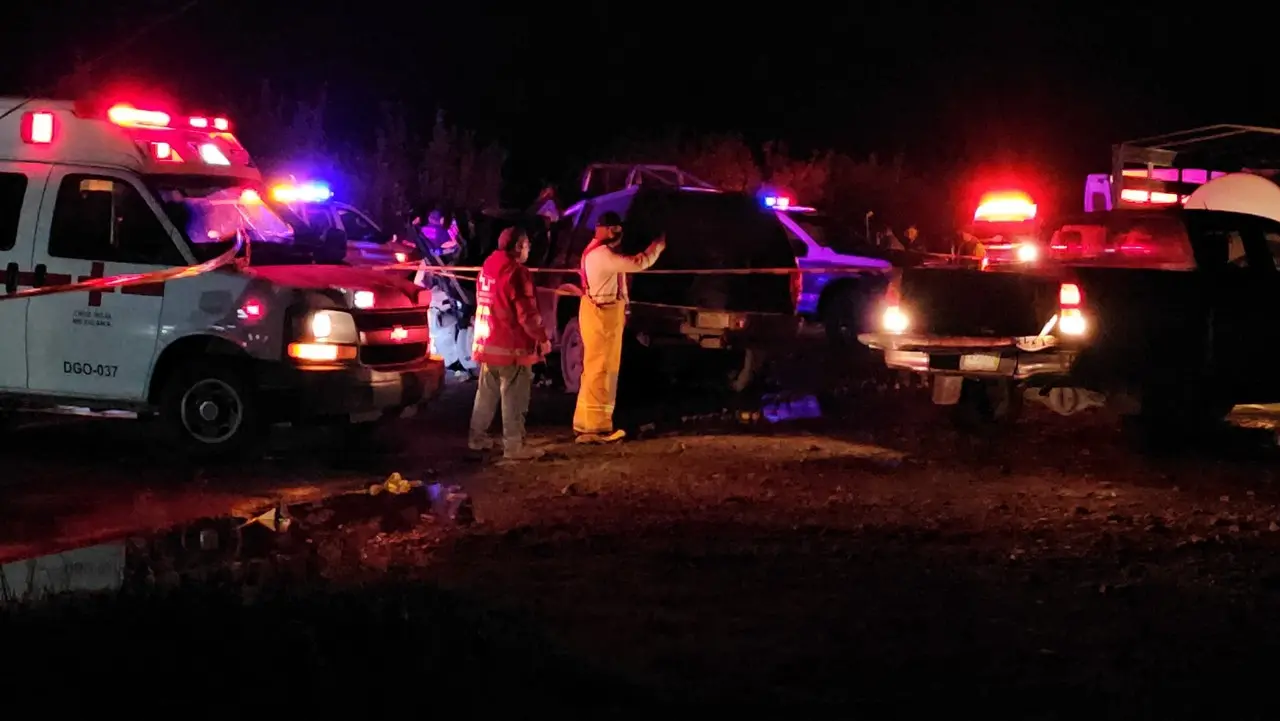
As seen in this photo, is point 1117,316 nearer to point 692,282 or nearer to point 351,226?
point 692,282

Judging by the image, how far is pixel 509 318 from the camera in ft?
30.1

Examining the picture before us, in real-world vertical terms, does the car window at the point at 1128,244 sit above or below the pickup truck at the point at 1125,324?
above

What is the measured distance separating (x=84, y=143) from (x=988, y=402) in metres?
7.10

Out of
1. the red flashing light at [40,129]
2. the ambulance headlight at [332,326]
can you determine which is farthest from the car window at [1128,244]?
the red flashing light at [40,129]

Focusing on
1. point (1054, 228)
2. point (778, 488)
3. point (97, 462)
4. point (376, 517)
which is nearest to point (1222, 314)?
point (1054, 228)

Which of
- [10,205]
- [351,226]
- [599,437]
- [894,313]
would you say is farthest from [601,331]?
[351,226]

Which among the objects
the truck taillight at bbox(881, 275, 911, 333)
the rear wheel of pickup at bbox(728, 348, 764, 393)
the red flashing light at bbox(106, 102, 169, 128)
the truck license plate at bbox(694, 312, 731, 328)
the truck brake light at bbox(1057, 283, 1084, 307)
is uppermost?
the red flashing light at bbox(106, 102, 169, 128)

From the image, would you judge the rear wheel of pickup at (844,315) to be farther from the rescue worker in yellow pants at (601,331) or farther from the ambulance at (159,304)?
the ambulance at (159,304)

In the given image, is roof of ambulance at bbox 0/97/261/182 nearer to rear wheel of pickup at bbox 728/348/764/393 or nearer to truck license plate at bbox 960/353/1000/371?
truck license plate at bbox 960/353/1000/371

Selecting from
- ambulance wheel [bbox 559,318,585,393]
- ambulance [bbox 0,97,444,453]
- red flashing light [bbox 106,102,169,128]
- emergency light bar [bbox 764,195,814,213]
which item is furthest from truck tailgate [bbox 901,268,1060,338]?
emergency light bar [bbox 764,195,814,213]

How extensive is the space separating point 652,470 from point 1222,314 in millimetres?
4492

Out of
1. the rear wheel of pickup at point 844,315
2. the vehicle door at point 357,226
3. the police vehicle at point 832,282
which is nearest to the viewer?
the police vehicle at point 832,282

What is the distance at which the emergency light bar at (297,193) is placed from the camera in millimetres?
10253

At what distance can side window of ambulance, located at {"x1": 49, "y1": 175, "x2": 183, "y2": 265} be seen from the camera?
869 cm
